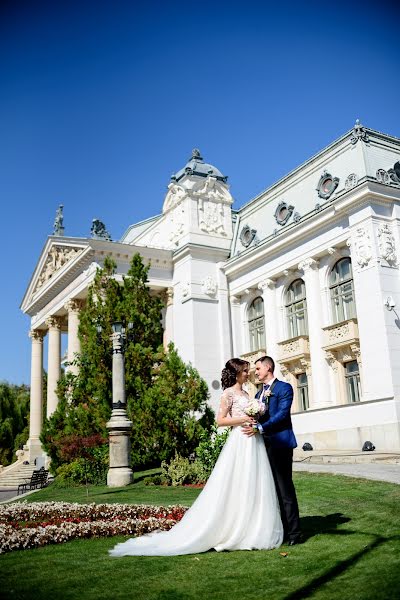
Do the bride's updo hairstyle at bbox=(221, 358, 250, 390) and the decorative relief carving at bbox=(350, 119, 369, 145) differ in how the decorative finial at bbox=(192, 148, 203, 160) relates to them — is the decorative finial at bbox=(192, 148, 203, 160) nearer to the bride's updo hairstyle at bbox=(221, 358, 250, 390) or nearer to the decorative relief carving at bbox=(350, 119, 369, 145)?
the decorative relief carving at bbox=(350, 119, 369, 145)

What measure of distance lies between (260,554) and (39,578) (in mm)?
2592

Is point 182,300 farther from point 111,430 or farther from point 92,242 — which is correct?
point 111,430

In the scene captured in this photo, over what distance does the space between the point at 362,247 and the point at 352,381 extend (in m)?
6.57

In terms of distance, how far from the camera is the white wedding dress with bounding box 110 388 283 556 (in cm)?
773

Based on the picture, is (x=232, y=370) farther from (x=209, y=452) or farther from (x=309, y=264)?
(x=309, y=264)

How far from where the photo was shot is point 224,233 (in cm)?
3938

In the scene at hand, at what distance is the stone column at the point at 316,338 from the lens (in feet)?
99.7

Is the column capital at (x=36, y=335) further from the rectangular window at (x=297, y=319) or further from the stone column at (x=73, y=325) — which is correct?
the rectangular window at (x=297, y=319)

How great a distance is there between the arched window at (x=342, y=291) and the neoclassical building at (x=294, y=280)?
0.06 metres

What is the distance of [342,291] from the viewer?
30.5 m

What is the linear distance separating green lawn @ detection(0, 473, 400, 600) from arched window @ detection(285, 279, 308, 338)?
23591 millimetres

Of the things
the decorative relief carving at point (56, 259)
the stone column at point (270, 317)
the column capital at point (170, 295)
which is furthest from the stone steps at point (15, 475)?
the stone column at point (270, 317)

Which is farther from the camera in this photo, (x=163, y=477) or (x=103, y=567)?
(x=163, y=477)

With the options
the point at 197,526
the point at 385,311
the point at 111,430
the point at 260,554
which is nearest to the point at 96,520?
the point at 197,526
